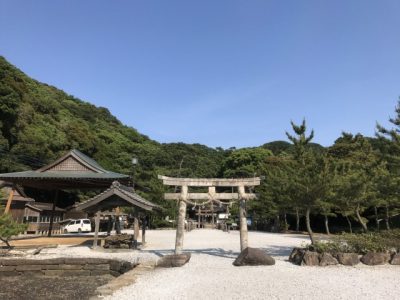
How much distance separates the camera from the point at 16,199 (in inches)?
1113

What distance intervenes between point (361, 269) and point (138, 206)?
28.5 ft

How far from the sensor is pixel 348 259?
992 centimetres

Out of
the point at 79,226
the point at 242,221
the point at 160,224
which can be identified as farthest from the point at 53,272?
the point at 160,224

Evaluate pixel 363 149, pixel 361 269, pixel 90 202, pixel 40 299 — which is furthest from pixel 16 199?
pixel 363 149

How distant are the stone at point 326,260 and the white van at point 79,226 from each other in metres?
28.3

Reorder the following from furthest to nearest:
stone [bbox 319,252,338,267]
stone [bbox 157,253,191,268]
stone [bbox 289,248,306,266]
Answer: stone [bbox 289,248,306,266] → stone [bbox 157,253,191,268] → stone [bbox 319,252,338,267]

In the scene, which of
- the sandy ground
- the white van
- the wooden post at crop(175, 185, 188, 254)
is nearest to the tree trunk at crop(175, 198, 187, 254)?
the wooden post at crop(175, 185, 188, 254)

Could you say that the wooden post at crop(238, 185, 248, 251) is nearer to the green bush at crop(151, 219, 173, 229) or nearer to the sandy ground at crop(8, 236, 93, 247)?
the sandy ground at crop(8, 236, 93, 247)

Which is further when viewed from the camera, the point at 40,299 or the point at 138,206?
the point at 138,206

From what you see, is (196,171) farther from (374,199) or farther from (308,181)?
(308,181)

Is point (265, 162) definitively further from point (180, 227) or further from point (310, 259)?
point (310, 259)

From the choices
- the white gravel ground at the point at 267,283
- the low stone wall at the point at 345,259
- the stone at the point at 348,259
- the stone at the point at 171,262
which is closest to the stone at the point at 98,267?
the stone at the point at 171,262

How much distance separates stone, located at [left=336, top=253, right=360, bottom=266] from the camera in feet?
32.5

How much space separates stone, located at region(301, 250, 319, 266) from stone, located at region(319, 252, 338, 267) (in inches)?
4.3
